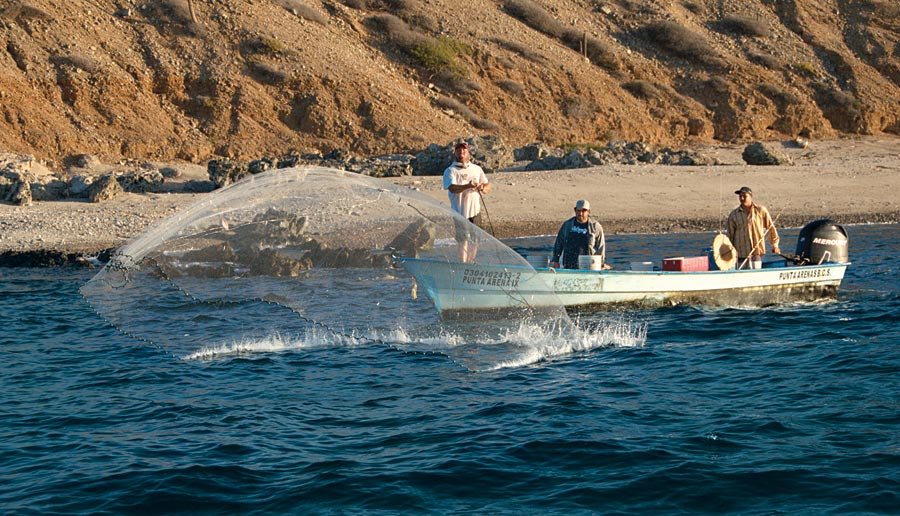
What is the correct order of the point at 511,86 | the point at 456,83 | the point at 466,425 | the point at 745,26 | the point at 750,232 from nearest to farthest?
1. the point at 466,425
2. the point at 750,232
3. the point at 456,83
4. the point at 511,86
5. the point at 745,26

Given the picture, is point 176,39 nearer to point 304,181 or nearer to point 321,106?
point 321,106

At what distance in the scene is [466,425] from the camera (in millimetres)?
10406

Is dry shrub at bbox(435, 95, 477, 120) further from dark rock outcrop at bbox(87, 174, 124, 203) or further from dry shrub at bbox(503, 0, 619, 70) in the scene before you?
dark rock outcrop at bbox(87, 174, 124, 203)

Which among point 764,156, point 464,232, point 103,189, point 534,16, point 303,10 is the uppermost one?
point 534,16

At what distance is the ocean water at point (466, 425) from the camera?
8609 mm

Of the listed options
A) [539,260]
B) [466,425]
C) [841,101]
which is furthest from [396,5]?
[466,425]

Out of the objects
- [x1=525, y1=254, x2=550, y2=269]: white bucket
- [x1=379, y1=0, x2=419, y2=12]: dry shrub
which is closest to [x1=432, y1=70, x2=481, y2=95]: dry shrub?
[x1=379, y1=0, x2=419, y2=12]: dry shrub

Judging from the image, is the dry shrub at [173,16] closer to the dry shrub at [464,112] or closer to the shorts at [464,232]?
the dry shrub at [464,112]

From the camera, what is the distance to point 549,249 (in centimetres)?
2339

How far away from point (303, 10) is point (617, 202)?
21.9 m

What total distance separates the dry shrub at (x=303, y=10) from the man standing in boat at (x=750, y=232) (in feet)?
104

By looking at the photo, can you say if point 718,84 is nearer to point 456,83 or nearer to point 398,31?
point 456,83

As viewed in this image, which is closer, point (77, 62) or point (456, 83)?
point (77, 62)

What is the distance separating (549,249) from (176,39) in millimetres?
23396
